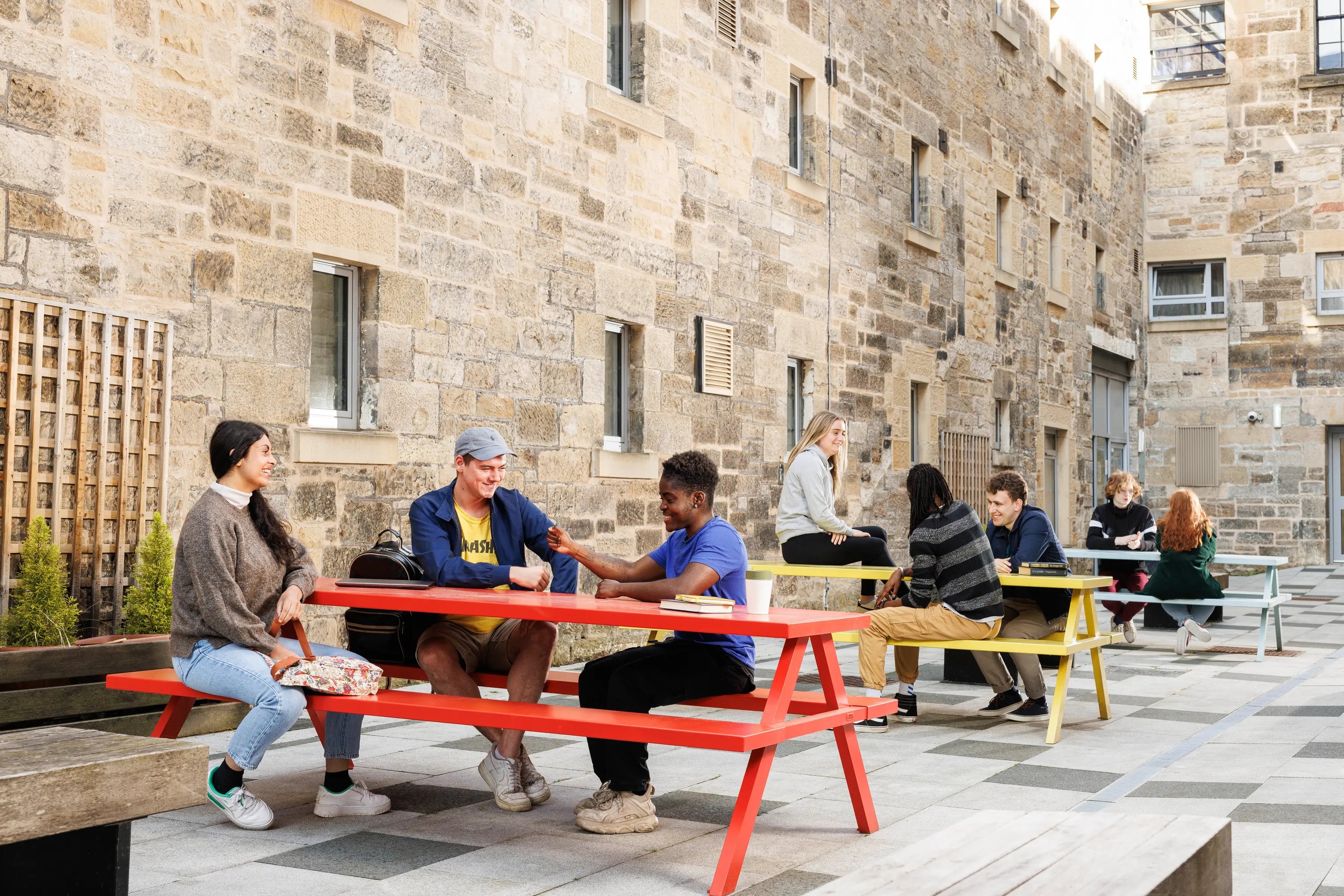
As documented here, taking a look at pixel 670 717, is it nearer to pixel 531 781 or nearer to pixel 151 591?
pixel 531 781

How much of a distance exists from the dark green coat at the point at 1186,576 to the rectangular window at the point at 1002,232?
8.16 m

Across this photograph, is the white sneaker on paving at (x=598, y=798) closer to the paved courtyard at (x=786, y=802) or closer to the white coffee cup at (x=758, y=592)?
the paved courtyard at (x=786, y=802)

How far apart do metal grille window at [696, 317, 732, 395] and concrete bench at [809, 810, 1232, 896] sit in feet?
26.7

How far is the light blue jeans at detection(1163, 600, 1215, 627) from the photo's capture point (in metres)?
10.5

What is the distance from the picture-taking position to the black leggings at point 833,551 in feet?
30.3

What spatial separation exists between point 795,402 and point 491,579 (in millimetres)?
8142

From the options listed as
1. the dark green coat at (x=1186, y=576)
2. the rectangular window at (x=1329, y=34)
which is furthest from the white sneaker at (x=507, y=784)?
the rectangular window at (x=1329, y=34)

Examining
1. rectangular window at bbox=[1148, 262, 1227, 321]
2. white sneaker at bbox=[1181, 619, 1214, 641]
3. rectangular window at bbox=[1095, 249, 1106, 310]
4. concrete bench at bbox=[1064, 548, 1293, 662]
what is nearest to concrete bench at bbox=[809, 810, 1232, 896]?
concrete bench at bbox=[1064, 548, 1293, 662]

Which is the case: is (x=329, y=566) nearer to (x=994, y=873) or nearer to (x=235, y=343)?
(x=235, y=343)

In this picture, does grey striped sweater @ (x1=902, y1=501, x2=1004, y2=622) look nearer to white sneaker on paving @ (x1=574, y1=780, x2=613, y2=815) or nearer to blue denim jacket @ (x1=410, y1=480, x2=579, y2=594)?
blue denim jacket @ (x1=410, y1=480, x2=579, y2=594)

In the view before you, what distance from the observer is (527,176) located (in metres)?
9.47

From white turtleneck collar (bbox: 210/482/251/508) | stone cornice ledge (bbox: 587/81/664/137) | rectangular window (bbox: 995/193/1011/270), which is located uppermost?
rectangular window (bbox: 995/193/1011/270)

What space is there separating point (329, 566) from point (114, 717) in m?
1.91

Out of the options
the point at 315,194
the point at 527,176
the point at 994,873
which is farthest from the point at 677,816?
the point at 527,176
